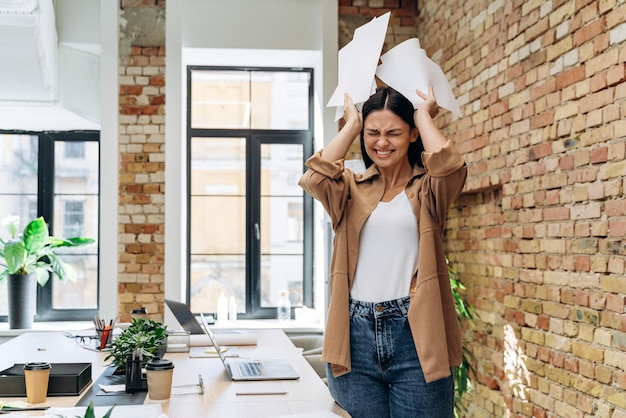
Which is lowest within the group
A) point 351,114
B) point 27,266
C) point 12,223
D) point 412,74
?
point 27,266

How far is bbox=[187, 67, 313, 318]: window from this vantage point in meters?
6.02

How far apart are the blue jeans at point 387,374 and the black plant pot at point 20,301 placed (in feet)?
14.0

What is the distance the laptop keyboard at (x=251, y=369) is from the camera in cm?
269

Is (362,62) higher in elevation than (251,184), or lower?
higher

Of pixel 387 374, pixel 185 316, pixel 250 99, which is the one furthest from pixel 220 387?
pixel 250 99

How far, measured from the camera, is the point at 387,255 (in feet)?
6.70

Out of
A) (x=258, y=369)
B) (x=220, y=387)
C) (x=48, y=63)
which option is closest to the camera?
(x=220, y=387)

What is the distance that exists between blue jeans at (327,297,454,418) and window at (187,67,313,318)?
13.2 ft

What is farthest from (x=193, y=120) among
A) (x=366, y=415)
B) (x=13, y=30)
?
(x=366, y=415)

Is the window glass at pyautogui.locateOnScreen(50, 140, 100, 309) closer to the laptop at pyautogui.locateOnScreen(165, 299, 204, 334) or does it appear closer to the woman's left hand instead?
the laptop at pyautogui.locateOnScreen(165, 299, 204, 334)

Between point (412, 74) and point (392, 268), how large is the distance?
23.2 inches

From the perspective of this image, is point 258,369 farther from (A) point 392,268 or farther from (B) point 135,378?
(A) point 392,268

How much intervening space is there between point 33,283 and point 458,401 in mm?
3374

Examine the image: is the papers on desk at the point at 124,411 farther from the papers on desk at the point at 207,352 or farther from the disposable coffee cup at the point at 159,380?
the papers on desk at the point at 207,352
